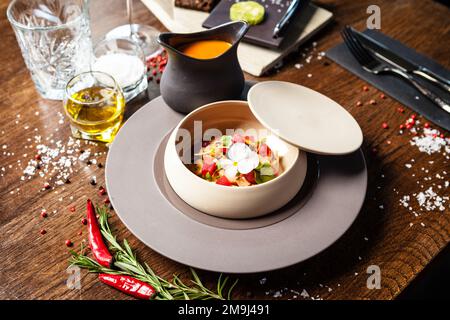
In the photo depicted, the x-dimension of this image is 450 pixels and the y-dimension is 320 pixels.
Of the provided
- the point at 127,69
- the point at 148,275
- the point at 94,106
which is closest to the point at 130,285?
the point at 148,275

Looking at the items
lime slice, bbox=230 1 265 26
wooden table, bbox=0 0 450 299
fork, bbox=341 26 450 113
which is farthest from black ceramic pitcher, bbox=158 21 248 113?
fork, bbox=341 26 450 113

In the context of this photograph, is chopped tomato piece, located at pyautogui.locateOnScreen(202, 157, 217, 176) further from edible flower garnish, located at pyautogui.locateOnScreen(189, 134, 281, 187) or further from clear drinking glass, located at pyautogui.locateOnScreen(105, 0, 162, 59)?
clear drinking glass, located at pyautogui.locateOnScreen(105, 0, 162, 59)

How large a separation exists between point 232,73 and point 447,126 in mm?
553

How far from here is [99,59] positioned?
51.8 inches

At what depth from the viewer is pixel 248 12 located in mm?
1469

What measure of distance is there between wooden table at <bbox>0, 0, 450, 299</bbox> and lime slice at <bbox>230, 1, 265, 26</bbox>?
0.15 meters

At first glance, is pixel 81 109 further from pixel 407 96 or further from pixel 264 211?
pixel 407 96

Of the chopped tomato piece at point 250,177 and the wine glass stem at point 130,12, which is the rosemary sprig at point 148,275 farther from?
the wine glass stem at point 130,12

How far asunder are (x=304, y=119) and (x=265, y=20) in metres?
0.55

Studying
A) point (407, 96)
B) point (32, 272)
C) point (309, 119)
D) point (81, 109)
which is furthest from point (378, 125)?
point (32, 272)

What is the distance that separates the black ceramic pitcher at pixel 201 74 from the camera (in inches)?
42.9

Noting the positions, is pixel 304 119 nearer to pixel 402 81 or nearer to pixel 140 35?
pixel 402 81

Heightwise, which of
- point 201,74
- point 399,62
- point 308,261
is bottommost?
point 308,261

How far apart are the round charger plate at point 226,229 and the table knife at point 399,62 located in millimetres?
407
